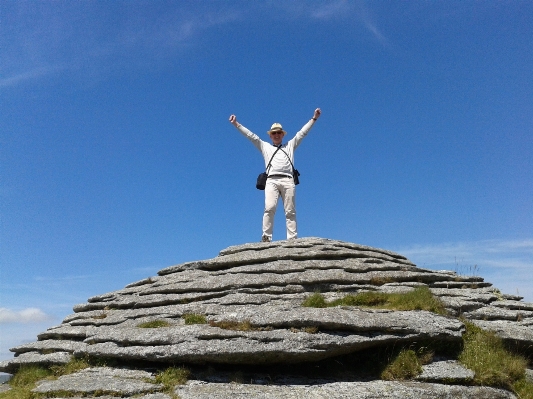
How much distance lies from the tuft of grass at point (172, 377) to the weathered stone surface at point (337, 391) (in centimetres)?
23

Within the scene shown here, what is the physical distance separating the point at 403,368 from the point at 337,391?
1833 millimetres

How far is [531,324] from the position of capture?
14438 millimetres

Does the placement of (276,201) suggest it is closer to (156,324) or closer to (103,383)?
(156,324)

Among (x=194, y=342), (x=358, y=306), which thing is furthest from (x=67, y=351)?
(x=358, y=306)

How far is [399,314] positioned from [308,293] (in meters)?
2.72

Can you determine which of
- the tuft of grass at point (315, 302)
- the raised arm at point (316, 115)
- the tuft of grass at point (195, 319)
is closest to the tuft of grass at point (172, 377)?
the tuft of grass at point (195, 319)

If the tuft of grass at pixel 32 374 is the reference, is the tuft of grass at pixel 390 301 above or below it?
above

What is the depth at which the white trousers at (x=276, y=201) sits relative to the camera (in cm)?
1758

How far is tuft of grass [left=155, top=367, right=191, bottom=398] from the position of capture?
1132 centimetres

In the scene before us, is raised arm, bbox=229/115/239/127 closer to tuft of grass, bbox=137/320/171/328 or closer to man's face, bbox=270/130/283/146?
man's face, bbox=270/130/283/146

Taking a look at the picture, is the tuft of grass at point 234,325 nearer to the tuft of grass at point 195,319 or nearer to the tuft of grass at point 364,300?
the tuft of grass at point 195,319

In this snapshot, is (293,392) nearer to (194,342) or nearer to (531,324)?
(194,342)

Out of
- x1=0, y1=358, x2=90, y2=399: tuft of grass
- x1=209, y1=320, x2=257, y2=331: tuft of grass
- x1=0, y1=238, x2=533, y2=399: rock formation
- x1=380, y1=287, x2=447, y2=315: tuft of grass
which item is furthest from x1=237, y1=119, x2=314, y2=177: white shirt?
x1=0, y1=358, x2=90, y2=399: tuft of grass

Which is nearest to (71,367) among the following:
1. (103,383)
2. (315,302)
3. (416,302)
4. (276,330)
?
(103,383)
